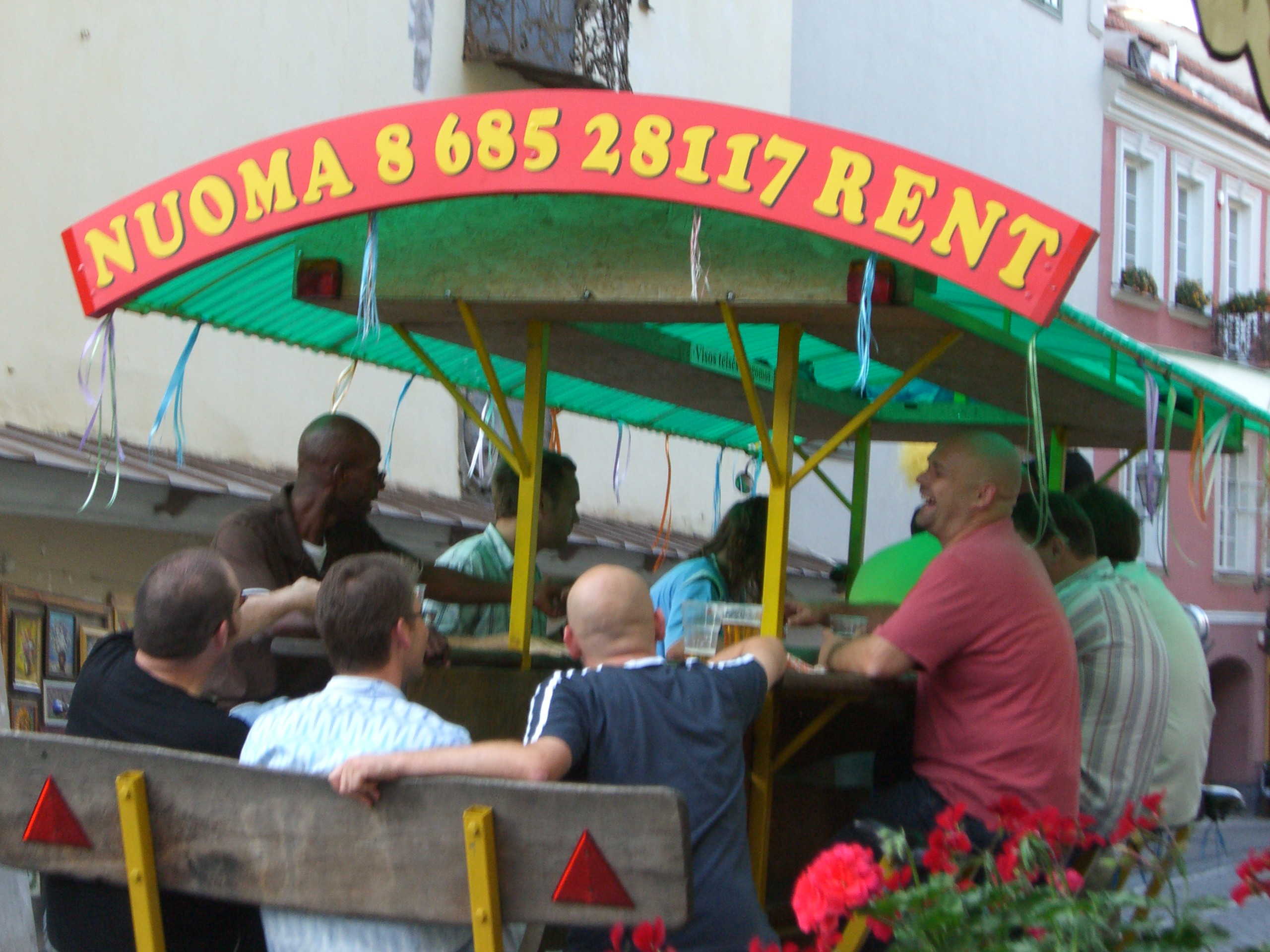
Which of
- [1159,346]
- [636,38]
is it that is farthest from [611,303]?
[1159,346]

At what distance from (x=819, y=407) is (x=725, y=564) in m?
1.16

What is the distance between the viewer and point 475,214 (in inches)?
151

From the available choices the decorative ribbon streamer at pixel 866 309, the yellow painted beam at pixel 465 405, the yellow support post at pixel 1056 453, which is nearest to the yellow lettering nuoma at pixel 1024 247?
the decorative ribbon streamer at pixel 866 309

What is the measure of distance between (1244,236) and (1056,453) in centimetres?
1601

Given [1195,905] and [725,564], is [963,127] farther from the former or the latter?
[1195,905]

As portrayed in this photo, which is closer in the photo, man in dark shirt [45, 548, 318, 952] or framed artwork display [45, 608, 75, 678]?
man in dark shirt [45, 548, 318, 952]

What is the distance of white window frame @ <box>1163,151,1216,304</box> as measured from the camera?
19.2m

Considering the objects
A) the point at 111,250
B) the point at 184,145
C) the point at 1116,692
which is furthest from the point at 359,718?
the point at 184,145

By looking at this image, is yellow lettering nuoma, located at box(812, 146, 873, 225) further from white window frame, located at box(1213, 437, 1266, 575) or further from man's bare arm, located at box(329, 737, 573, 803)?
white window frame, located at box(1213, 437, 1266, 575)

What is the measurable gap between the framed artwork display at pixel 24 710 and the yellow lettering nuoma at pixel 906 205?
5248 mm

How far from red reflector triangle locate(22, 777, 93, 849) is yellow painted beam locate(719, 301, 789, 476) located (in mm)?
1729

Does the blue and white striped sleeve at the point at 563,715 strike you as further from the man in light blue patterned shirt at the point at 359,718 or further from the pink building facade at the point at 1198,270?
the pink building facade at the point at 1198,270

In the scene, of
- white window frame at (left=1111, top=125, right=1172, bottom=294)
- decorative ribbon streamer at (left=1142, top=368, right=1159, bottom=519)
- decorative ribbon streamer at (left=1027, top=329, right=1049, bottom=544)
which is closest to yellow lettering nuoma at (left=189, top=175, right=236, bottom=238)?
decorative ribbon streamer at (left=1027, top=329, right=1049, bottom=544)

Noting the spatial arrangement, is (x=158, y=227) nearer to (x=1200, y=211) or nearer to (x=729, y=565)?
(x=729, y=565)
